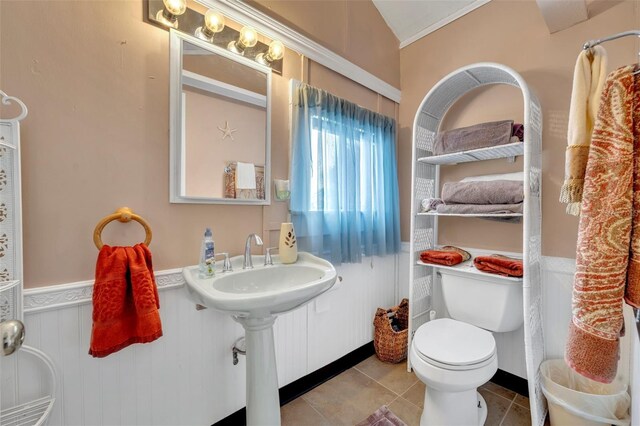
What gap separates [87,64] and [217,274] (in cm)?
95

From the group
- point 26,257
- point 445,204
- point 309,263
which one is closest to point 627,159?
point 445,204

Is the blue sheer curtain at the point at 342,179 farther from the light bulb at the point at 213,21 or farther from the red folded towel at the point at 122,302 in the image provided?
the red folded towel at the point at 122,302

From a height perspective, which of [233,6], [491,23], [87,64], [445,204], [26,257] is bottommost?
[26,257]

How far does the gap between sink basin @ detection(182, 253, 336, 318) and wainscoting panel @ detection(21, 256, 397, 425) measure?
7.0 inches

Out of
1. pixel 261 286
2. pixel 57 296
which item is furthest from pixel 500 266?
pixel 57 296

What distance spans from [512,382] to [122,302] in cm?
216

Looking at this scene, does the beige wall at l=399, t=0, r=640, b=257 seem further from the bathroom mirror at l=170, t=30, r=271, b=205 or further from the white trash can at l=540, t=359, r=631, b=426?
the bathroom mirror at l=170, t=30, r=271, b=205

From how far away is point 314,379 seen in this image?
5.68 ft

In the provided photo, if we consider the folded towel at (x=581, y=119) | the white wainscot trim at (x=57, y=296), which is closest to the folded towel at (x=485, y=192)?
the folded towel at (x=581, y=119)

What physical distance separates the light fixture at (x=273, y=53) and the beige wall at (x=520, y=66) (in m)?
1.16

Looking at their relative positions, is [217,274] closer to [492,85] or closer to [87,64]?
[87,64]

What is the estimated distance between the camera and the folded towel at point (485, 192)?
145cm

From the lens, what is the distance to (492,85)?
1.74 m

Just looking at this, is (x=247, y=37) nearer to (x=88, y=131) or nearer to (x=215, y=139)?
(x=215, y=139)
